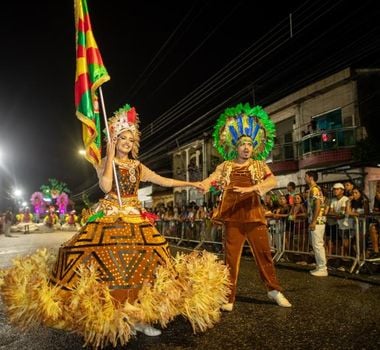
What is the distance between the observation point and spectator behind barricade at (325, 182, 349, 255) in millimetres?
7832

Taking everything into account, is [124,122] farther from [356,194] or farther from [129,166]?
[356,194]

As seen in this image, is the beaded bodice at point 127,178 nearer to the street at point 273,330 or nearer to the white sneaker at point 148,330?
the white sneaker at point 148,330

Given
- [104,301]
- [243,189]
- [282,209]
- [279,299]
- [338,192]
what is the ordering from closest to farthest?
[104,301] → [243,189] → [279,299] → [338,192] → [282,209]

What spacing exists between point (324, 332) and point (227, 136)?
99.3 inches

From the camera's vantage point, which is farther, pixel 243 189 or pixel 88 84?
pixel 243 189

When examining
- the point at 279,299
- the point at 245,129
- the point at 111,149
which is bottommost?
the point at 279,299

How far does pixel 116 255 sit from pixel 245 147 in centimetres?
226

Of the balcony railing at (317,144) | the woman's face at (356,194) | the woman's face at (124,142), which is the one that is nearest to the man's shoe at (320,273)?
the woman's face at (356,194)

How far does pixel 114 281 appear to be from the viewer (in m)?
2.89

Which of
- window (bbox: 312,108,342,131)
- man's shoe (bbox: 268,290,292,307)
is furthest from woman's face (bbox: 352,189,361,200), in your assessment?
window (bbox: 312,108,342,131)

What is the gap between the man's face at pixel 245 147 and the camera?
4617mm

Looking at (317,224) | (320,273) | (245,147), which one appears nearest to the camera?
(245,147)

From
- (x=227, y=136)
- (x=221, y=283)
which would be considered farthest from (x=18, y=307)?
(x=227, y=136)

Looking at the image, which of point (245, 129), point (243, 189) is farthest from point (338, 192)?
point (243, 189)
